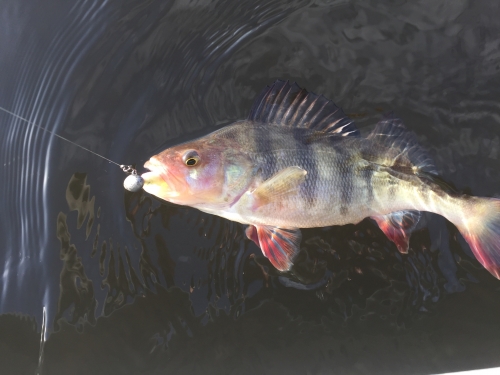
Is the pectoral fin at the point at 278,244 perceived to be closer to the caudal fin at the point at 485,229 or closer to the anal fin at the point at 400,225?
the anal fin at the point at 400,225

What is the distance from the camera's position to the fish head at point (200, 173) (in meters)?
2.68

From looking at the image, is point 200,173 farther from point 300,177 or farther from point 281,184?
point 300,177

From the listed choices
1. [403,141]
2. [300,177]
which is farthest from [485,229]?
[300,177]

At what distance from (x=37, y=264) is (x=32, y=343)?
1.94 ft

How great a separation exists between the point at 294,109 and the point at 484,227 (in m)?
1.34

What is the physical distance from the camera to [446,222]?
3.35 metres

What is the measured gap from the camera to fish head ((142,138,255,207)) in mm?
2680

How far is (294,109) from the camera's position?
113 inches

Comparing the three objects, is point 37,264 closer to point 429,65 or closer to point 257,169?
point 257,169

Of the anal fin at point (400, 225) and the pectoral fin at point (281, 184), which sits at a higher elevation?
the pectoral fin at point (281, 184)

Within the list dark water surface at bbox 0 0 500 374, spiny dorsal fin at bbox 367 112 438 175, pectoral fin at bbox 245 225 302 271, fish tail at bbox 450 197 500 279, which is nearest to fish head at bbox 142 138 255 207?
pectoral fin at bbox 245 225 302 271

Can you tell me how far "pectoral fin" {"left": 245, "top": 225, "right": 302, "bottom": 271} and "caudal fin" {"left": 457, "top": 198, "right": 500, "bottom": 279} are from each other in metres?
1.03

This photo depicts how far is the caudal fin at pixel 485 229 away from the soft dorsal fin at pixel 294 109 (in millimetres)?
907

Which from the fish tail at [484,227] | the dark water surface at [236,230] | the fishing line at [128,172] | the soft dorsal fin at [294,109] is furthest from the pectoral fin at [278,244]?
the fish tail at [484,227]
